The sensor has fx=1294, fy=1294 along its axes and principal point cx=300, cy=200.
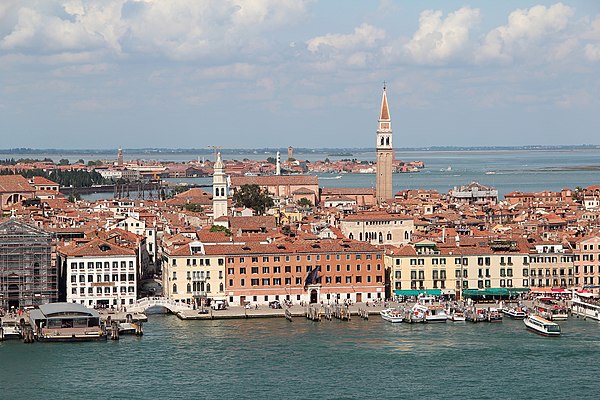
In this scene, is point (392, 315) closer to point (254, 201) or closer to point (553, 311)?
point (553, 311)

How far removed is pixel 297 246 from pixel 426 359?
7692mm

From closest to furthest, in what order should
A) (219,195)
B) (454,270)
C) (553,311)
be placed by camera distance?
(553,311)
(454,270)
(219,195)

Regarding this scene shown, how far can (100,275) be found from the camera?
2903 cm

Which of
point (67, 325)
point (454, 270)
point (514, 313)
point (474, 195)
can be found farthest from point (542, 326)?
point (474, 195)

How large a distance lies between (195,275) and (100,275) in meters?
2.13

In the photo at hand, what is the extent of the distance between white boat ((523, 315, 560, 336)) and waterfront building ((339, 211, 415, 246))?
42.7ft

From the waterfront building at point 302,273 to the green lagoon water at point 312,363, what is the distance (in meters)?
1.96

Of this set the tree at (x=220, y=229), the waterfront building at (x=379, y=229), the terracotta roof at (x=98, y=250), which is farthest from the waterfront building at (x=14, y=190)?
the terracotta roof at (x=98, y=250)

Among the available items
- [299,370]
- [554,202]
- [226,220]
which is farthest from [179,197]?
[299,370]

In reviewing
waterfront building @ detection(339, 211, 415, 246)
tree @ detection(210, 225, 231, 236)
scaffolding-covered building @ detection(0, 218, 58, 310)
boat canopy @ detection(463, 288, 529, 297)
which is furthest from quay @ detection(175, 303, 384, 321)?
waterfront building @ detection(339, 211, 415, 246)

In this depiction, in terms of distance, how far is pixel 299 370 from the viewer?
22.1 meters

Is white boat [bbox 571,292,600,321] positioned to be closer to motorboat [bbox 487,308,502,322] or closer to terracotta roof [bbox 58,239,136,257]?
motorboat [bbox 487,308,502,322]

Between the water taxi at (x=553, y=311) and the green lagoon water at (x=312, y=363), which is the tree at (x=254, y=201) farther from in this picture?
the green lagoon water at (x=312, y=363)

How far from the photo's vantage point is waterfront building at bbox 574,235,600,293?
30859 mm
